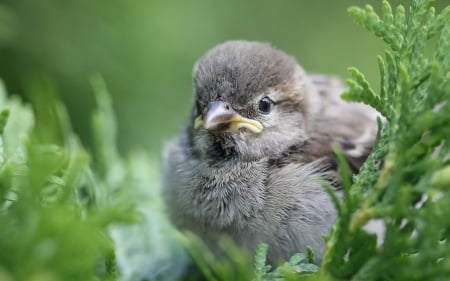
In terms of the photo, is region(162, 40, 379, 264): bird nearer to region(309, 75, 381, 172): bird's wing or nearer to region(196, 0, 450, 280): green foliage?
region(309, 75, 381, 172): bird's wing

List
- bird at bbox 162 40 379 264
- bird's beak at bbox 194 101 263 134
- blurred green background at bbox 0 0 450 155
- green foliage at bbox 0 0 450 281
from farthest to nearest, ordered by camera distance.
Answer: blurred green background at bbox 0 0 450 155 → bird's beak at bbox 194 101 263 134 → bird at bbox 162 40 379 264 → green foliage at bbox 0 0 450 281

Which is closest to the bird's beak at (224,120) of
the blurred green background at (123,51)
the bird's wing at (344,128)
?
the bird's wing at (344,128)

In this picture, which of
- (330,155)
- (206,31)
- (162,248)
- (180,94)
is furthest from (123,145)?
(330,155)

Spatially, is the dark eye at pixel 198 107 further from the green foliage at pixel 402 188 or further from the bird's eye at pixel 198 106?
the green foliage at pixel 402 188

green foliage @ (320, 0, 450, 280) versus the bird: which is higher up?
the bird

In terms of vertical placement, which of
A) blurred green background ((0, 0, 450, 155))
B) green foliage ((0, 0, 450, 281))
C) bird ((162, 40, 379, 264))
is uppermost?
blurred green background ((0, 0, 450, 155))

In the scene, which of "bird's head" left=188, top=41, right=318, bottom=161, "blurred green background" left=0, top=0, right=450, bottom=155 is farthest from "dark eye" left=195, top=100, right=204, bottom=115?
"blurred green background" left=0, top=0, right=450, bottom=155

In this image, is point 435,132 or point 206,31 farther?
point 206,31

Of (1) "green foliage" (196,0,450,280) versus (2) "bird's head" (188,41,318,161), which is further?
(2) "bird's head" (188,41,318,161)

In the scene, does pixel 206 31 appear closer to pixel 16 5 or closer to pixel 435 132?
pixel 16 5
